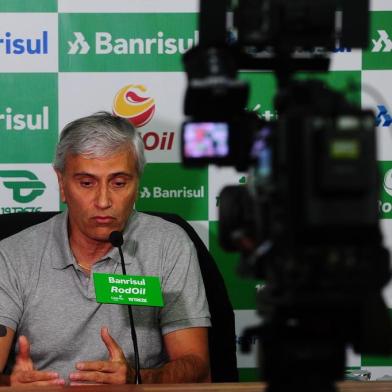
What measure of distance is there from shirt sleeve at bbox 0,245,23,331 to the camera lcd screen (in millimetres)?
1165

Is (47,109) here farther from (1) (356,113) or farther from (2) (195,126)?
(1) (356,113)

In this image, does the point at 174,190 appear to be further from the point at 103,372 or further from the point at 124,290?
the point at 103,372

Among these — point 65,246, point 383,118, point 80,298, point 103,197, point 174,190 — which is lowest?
point 80,298

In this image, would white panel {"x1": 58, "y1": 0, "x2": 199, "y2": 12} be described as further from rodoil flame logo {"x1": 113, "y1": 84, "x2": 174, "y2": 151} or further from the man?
the man

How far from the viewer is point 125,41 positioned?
10.2ft

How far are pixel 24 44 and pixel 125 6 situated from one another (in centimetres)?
37

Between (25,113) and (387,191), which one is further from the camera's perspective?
(387,191)

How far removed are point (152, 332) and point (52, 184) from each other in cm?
87

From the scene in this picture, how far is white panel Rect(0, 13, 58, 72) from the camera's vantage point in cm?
307

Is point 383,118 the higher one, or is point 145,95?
point 145,95

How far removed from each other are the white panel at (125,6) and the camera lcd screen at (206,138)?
180cm

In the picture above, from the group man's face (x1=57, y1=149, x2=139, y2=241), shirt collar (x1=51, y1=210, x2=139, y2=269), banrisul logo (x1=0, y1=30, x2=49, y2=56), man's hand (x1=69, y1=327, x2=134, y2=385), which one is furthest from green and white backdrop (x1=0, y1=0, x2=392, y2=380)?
man's hand (x1=69, y1=327, x2=134, y2=385)

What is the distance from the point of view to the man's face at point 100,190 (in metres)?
2.44

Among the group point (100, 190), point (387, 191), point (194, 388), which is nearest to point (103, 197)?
point (100, 190)
